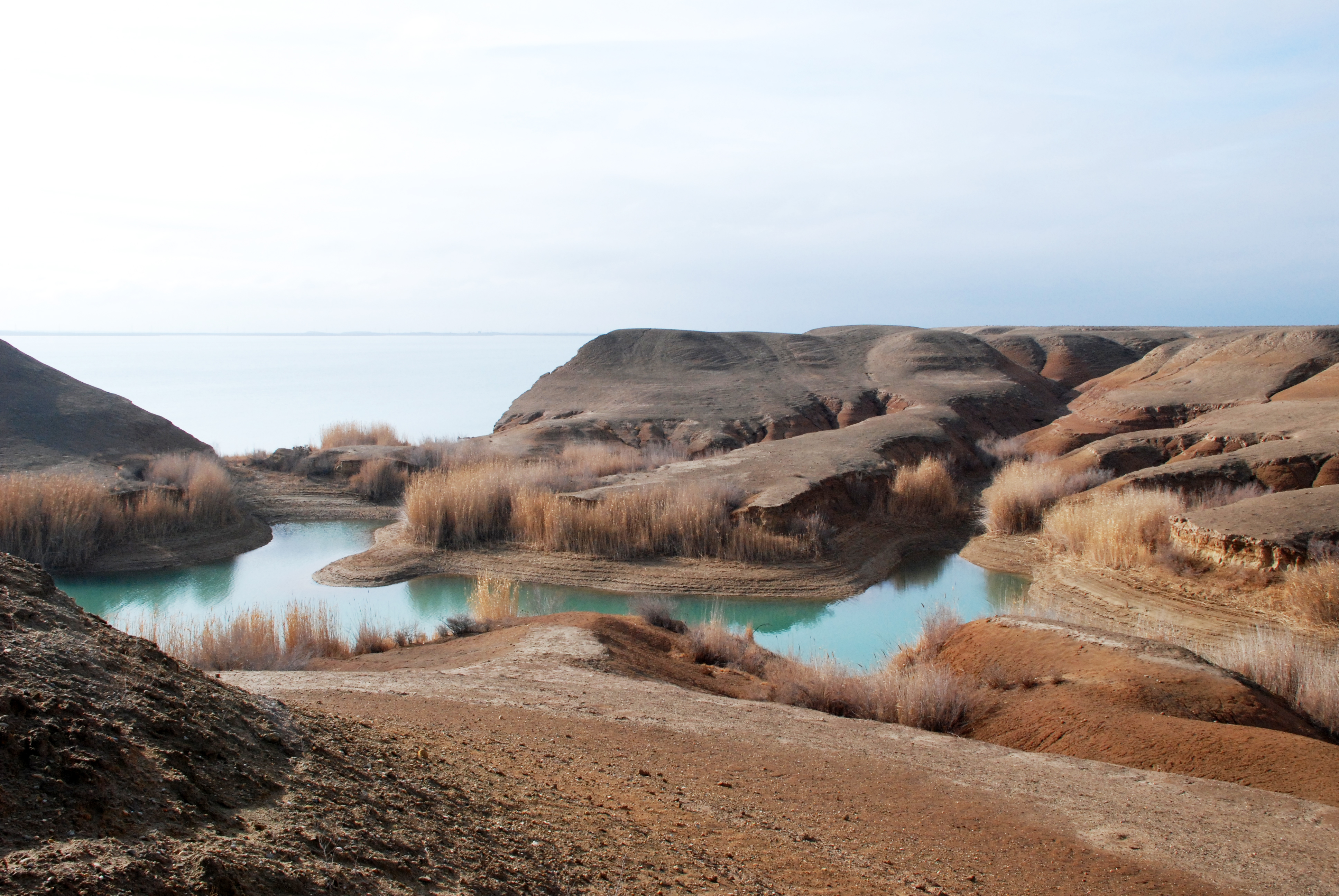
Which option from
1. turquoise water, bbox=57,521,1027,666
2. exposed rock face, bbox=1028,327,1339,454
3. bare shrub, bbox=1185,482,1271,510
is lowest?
turquoise water, bbox=57,521,1027,666

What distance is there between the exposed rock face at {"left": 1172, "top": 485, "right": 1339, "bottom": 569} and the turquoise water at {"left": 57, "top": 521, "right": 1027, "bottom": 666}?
2804mm

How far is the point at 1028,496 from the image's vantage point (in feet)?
57.8

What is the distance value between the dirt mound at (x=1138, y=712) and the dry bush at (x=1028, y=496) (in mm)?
9176

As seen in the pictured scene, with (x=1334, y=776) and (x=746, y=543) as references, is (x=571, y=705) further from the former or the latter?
(x=746, y=543)

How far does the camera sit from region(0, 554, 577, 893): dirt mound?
2.36m

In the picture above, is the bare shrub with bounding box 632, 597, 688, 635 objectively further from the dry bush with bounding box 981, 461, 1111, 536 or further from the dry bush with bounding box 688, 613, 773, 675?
the dry bush with bounding box 981, 461, 1111, 536

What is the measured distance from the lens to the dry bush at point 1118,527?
1380 centimetres

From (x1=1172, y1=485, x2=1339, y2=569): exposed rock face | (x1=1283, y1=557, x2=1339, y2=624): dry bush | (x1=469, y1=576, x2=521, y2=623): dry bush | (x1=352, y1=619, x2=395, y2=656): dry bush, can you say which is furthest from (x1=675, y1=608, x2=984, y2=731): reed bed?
(x1=1172, y1=485, x2=1339, y2=569): exposed rock face

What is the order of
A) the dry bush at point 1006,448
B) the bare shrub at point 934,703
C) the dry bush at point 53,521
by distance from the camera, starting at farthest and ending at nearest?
the dry bush at point 1006,448
the dry bush at point 53,521
the bare shrub at point 934,703

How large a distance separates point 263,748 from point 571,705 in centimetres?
339

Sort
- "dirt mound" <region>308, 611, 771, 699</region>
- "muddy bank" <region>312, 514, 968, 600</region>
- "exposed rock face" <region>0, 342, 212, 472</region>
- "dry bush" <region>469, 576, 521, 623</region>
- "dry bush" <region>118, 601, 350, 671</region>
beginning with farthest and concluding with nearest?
"exposed rock face" <region>0, 342, 212, 472</region>
"muddy bank" <region>312, 514, 968, 600</region>
"dry bush" <region>469, 576, 521, 623</region>
"dry bush" <region>118, 601, 350, 671</region>
"dirt mound" <region>308, 611, 771, 699</region>

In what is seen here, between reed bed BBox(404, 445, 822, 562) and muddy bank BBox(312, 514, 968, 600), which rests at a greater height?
reed bed BBox(404, 445, 822, 562)

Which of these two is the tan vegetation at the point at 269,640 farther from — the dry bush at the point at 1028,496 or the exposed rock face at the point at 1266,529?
the dry bush at the point at 1028,496

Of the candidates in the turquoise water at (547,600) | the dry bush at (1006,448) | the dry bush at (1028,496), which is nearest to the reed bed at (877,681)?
the turquoise water at (547,600)
